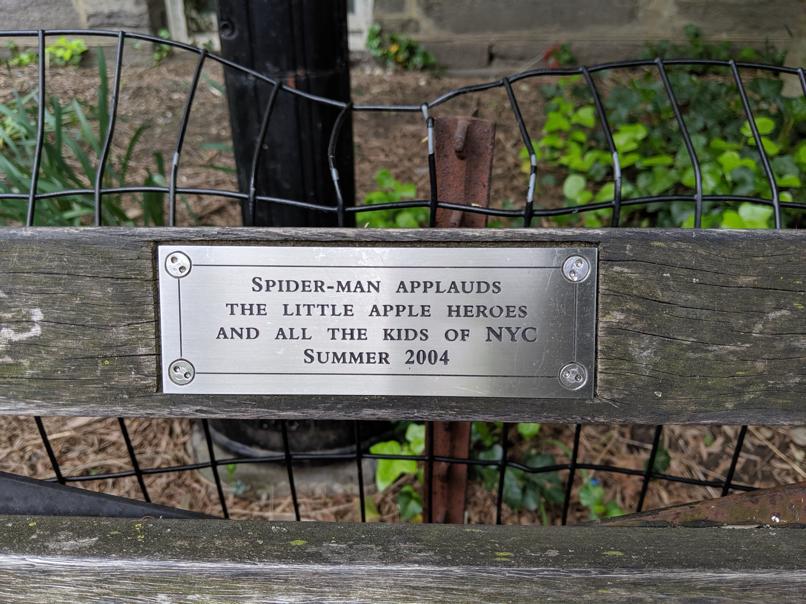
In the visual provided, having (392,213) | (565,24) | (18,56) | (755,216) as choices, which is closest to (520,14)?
(565,24)

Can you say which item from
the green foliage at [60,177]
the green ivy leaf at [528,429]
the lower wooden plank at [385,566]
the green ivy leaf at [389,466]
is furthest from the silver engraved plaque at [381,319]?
the green foliage at [60,177]

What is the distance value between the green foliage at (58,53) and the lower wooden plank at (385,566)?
11.5ft

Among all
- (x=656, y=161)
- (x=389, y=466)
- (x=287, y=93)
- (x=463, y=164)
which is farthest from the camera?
(x=656, y=161)

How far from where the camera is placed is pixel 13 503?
3.54 feet

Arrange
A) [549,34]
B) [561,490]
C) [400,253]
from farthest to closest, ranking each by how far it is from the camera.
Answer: [549,34] < [561,490] < [400,253]

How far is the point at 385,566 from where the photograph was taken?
887 mm

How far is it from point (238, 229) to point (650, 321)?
553 mm

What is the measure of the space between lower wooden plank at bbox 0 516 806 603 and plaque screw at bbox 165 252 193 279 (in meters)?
0.32

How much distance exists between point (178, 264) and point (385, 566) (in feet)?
1.52

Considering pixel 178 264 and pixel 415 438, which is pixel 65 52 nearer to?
pixel 415 438

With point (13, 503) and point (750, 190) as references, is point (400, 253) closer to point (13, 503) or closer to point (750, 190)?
point (13, 503)

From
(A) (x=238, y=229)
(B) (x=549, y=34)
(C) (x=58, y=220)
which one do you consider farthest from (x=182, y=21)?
(A) (x=238, y=229)

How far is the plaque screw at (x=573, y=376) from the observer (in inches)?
39.9

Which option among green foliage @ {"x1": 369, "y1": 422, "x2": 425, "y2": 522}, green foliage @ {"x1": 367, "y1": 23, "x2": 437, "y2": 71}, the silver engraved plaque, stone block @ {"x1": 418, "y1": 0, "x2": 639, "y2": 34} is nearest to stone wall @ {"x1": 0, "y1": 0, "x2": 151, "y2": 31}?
green foliage @ {"x1": 367, "y1": 23, "x2": 437, "y2": 71}
